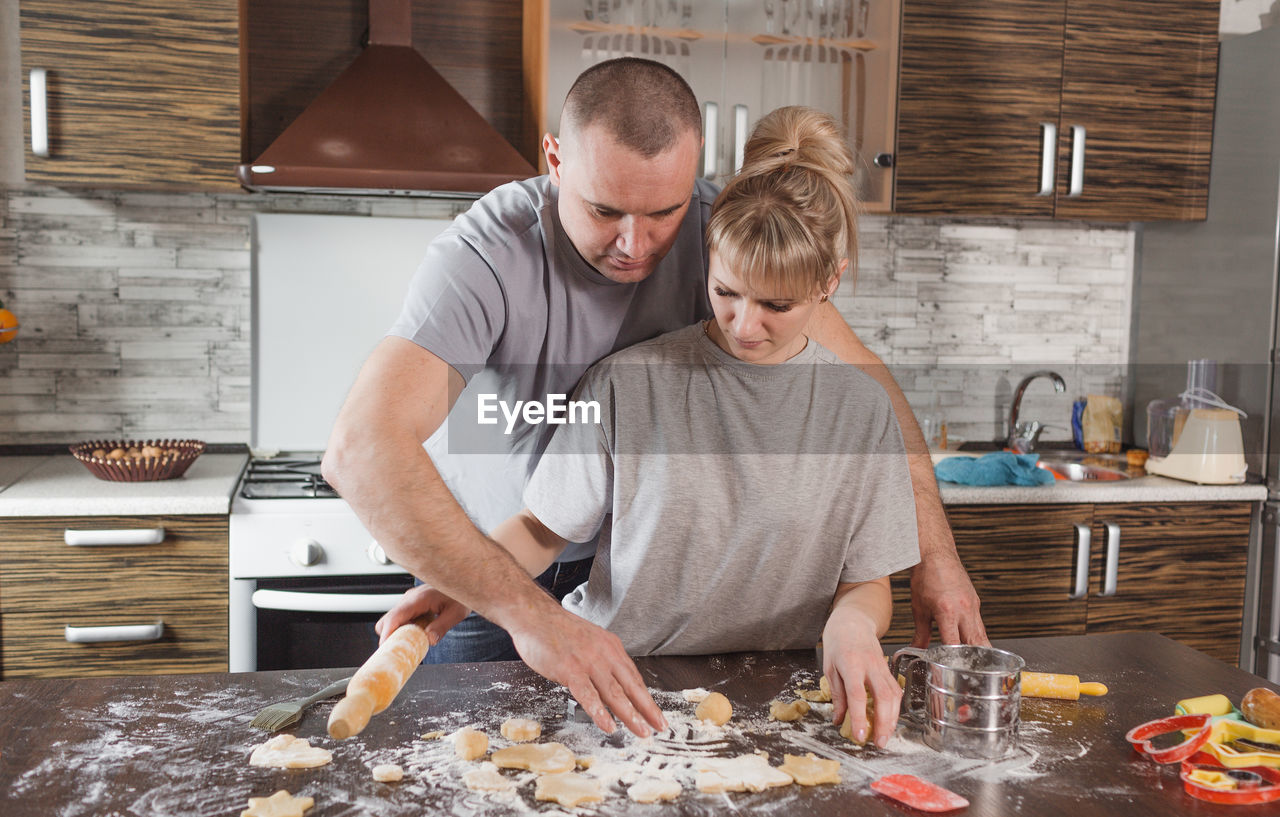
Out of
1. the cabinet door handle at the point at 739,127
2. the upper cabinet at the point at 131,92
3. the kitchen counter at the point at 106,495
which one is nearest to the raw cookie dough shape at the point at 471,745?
the kitchen counter at the point at 106,495

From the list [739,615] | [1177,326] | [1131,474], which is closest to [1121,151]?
[1177,326]

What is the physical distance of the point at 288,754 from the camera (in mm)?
1044

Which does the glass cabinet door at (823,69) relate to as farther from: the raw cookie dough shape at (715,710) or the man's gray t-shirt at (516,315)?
the raw cookie dough shape at (715,710)

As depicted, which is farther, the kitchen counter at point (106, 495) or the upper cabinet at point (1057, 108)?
the upper cabinet at point (1057, 108)

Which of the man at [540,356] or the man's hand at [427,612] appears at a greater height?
the man at [540,356]

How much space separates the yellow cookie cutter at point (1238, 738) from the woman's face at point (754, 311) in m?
0.65

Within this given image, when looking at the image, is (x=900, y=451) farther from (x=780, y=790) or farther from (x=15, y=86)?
(x=15, y=86)

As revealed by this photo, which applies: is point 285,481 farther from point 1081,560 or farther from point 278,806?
point 1081,560

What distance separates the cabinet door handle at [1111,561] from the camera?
8.73ft

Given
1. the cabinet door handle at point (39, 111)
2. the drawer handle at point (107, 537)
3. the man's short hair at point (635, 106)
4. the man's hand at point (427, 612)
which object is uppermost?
Result: the cabinet door handle at point (39, 111)

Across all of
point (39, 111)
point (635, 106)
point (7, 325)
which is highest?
point (39, 111)

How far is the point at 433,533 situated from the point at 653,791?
1.39ft

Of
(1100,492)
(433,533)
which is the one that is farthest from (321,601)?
(1100,492)

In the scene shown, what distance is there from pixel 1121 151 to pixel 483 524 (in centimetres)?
216
